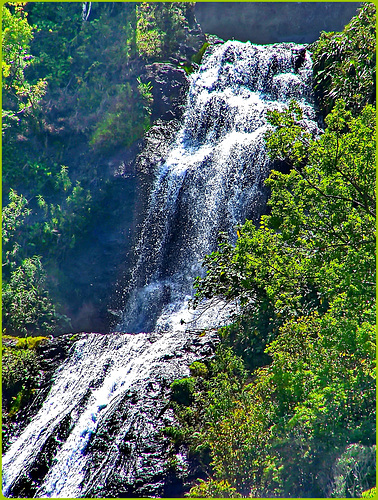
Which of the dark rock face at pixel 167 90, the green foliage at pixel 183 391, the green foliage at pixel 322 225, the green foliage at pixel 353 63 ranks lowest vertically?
the green foliage at pixel 183 391

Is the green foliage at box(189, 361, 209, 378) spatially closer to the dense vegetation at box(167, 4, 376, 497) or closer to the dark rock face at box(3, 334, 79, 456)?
the dense vegetation at box(167, 4, 376, 497)

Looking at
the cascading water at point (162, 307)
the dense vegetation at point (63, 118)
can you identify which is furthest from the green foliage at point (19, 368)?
the dense vegetation at point (63, 118)

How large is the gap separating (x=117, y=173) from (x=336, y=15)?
847 inches

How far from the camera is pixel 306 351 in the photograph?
12.9 meters

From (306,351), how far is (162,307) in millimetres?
11834

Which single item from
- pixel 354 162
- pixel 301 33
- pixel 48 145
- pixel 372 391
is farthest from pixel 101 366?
pixel 301 33

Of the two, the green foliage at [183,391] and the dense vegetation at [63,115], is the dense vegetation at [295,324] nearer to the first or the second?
the green foliage at [183,391]

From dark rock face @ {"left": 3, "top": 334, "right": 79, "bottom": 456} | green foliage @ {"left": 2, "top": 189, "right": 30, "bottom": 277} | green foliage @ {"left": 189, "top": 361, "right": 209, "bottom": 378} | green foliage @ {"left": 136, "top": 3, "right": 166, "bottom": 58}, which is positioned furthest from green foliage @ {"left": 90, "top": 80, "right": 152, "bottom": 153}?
green foliage @ {"left": 189, "top": 361, "right": 209, "bottom": 378}

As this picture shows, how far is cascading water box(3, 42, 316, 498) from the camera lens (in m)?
14.2

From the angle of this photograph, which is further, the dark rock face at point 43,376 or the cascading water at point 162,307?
the dark rock face at point 43,376

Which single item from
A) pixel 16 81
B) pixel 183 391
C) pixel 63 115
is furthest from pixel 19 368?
pixel 16 81

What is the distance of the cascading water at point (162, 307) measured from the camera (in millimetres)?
14234

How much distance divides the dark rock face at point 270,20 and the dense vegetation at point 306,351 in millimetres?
25223

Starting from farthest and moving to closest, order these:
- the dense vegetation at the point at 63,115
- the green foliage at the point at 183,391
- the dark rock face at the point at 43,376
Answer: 1. the dense vegetation at the point at 63,115
2. the dark rock face at the point at 43,376
3. the green foliage at the point at 183,391
